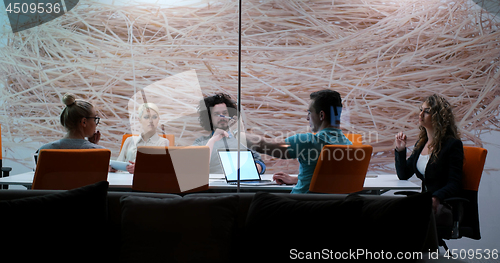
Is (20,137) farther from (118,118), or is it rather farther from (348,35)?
(348,35)

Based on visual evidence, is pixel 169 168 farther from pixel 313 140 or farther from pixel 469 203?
pixel 469 203

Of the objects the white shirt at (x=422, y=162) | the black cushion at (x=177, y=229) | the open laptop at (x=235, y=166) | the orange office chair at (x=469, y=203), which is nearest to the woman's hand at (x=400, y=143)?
the white shirt at (x=422, y=162)

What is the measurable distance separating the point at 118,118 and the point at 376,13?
313 centimetres

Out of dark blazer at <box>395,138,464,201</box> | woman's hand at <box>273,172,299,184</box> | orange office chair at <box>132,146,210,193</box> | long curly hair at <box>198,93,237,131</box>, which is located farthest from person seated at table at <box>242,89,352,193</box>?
long curly hair at <box>198,93,237,131</box>

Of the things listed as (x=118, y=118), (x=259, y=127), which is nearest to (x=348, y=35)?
(x=259, y=127)

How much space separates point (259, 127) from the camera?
13.9 feet

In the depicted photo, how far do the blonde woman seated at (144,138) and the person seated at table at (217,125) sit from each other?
1.30 feet

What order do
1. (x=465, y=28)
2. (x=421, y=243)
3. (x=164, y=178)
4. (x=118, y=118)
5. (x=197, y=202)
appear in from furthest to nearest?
(x=118, y=118)
(x=465, y=28)
(x=164, y=178)
(x=197, y=202)
(x=421, y=243)

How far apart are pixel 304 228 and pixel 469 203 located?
1584 millimetres

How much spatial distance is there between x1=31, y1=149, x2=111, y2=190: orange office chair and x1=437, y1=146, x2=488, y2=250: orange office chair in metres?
2.11

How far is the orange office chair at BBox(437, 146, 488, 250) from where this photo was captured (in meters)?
2.36

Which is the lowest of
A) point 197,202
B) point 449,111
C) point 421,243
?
point 421,243

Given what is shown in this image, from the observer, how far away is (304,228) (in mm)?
1370

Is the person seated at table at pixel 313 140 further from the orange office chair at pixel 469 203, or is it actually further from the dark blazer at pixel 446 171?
the orange office chair at pixel 469 203
